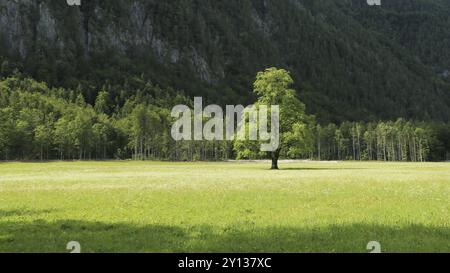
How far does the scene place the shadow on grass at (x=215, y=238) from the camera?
48.9 ft

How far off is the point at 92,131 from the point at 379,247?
168m

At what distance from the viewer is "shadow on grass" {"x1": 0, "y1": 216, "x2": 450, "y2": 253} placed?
14898 millimetres

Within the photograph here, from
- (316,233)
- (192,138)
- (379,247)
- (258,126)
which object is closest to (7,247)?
(316,233)

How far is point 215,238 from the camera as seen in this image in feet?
53.4

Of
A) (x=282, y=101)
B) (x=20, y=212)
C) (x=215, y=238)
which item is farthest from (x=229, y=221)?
(x=282, y=101)

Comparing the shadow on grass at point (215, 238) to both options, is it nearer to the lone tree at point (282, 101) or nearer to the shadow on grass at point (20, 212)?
the shadow on grass at point (20, 212)

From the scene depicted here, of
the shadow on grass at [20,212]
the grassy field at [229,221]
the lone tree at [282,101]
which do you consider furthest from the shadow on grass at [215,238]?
the lone tree at [282,101]

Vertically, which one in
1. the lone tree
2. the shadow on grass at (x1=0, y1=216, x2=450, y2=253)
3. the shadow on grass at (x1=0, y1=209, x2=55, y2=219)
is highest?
the lone tree

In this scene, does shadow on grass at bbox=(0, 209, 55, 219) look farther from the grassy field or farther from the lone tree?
the lone tree

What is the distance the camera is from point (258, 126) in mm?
73812

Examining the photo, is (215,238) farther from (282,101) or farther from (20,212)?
(282,101)

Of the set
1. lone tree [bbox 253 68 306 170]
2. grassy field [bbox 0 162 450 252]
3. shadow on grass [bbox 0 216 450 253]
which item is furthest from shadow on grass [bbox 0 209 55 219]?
lone tree [bbox 253 68 306 170]

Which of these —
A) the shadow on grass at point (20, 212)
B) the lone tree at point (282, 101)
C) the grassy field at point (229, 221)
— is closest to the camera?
the grassy field at point (229, 221)
